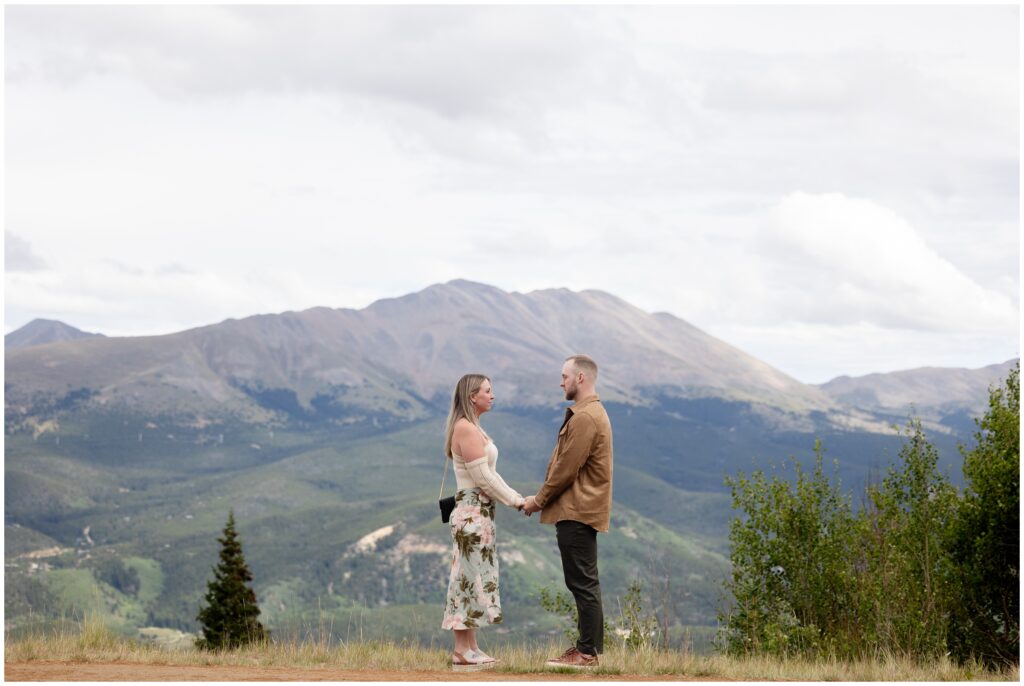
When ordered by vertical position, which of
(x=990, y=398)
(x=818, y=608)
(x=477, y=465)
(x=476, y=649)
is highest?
(x=990, y=398)

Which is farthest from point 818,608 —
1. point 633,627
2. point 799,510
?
point 633,627

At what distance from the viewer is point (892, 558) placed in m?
23.7

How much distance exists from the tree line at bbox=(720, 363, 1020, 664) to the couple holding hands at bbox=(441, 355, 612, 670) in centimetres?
425

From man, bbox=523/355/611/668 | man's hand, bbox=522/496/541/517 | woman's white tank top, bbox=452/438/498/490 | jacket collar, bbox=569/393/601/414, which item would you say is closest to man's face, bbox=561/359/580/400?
man, bbox=523/355/611/668

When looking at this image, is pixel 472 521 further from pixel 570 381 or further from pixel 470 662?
pixel 570 381

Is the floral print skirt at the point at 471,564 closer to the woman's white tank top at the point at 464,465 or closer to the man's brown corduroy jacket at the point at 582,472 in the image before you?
the woman's white tank top at the point at 464,465

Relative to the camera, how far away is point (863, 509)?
3155 centimetres

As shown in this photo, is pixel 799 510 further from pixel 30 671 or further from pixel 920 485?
pixel 30 671

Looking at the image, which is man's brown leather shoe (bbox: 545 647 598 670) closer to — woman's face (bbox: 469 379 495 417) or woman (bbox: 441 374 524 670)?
woman (bbox: 441 374 524 670)

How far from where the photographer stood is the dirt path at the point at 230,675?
10492 mm

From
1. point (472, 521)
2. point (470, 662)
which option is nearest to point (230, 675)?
point (470, 662)

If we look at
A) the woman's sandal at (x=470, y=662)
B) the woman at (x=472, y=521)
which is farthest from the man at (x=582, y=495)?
the woman's sandal at (x=470, y=662)

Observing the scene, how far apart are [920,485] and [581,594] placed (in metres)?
19.6

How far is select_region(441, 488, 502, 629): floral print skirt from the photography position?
11.0 m
